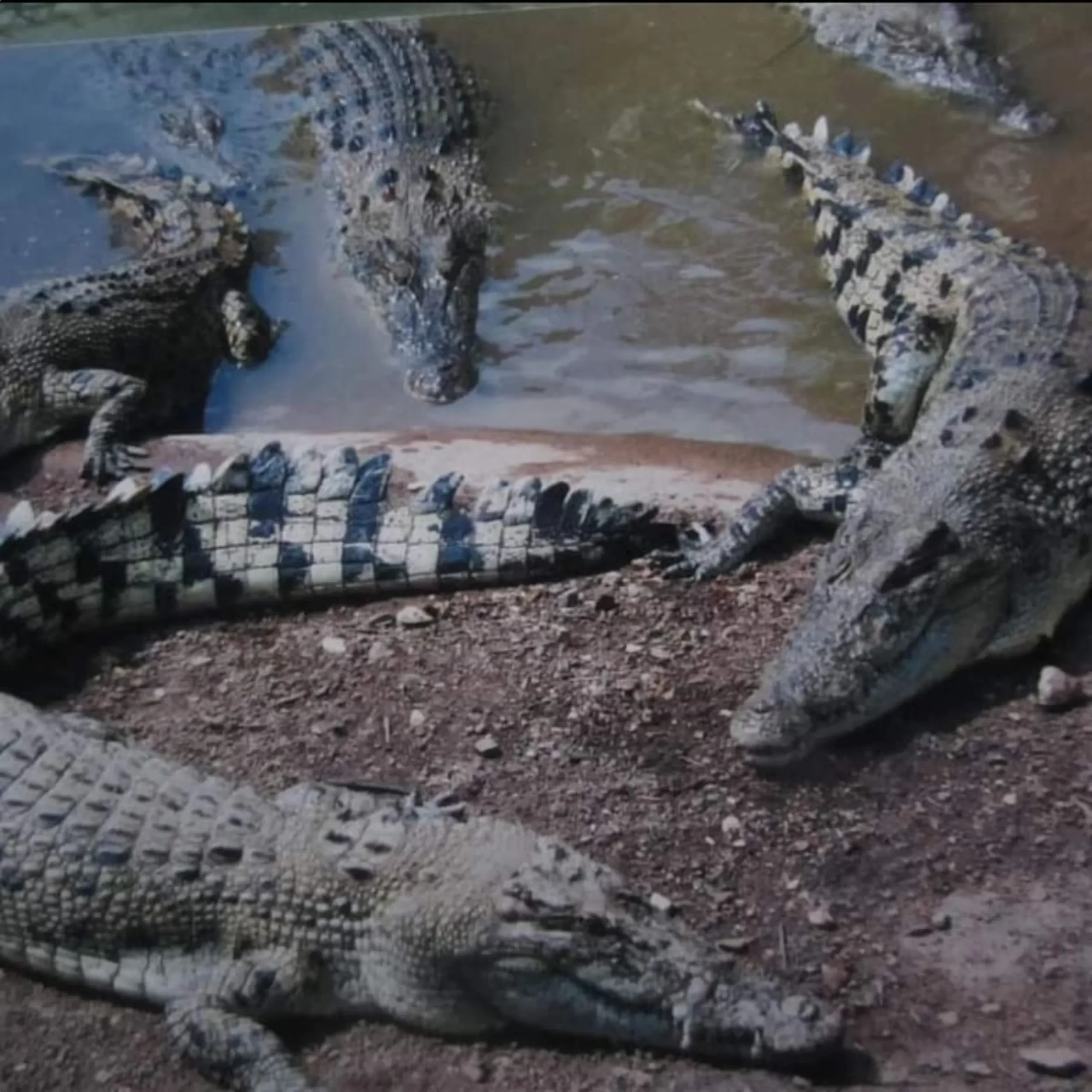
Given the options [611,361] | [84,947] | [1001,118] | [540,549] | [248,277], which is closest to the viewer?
[84,947]

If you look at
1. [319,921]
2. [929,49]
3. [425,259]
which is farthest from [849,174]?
[319,921]

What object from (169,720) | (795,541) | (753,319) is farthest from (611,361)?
(169,720)

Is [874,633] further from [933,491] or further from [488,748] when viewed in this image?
[488,748]

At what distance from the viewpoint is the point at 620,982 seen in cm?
308

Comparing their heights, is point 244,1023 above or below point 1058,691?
below

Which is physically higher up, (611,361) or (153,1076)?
(611,361)

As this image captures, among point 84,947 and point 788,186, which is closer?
point 84,947

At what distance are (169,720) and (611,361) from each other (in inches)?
89.3

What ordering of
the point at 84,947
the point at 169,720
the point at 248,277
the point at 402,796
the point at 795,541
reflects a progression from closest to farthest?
1. the point at 84,947
2. the point at 402,796
3. the point at 169,720
4. the point at 795,541
5. the point at 248,277

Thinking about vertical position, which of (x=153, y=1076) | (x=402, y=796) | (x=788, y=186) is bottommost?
(x=153, y=1076)

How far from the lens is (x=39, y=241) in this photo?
6652 mm

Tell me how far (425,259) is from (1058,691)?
335cm

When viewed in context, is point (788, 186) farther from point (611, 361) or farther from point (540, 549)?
point (540, 549)

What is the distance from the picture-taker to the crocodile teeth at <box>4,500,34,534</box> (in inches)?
169
